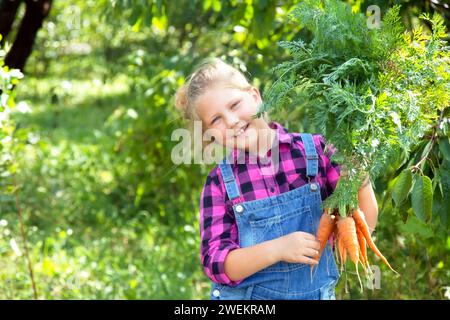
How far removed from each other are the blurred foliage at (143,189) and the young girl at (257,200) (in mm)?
331

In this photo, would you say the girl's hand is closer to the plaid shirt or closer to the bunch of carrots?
the bunch of carrots

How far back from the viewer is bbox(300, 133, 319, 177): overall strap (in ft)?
7.04

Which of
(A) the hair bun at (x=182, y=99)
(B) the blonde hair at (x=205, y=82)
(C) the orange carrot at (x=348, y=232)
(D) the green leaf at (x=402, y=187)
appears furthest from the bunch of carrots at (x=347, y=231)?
(A) the hair bun at (x=182, y=99)

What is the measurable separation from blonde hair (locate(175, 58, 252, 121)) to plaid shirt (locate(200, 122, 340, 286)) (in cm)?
21

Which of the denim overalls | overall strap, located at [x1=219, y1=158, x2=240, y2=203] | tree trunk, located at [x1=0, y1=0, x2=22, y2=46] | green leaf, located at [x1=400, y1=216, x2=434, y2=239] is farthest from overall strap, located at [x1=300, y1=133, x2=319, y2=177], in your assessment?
tree trunk, located at [x1=0, y1=0, x2=22, y2=46]

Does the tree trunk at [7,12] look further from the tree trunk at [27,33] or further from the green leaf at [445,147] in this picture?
the green leaf at [445,147]

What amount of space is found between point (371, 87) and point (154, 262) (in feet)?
7.69

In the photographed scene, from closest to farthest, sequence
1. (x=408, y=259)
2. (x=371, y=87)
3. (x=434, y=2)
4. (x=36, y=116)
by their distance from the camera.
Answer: (x=371, y=87) < (x=434, y=2) < (x=408, y=259) < (x=36, y=116)

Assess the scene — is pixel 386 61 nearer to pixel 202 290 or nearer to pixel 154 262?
pixel 202 290

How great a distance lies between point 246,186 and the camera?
215cm

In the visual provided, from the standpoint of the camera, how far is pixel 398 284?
10.2ft

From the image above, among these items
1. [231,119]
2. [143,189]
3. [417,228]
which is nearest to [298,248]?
[231,119]
